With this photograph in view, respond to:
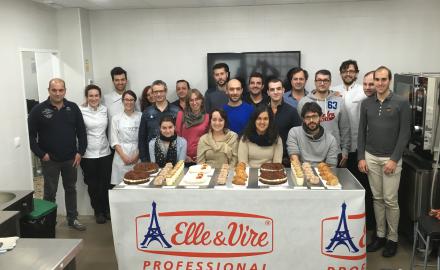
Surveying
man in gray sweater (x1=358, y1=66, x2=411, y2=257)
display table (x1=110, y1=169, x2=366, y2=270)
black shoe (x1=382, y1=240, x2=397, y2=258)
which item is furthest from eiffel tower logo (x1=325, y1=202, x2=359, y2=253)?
black shoe (x1=382, y1=240, x2=397, y2=258)

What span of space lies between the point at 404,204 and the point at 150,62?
350 cm

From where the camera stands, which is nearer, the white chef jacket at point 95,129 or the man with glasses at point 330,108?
the man with glasses at point 330,108

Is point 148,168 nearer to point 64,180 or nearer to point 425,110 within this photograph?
point 64,180

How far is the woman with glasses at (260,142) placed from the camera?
325 cm

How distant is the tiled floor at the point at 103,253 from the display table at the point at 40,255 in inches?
55.3

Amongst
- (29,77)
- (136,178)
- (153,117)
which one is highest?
(29,77)

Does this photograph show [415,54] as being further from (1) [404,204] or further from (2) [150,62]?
(2) [150,62]

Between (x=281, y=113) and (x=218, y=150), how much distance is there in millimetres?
716

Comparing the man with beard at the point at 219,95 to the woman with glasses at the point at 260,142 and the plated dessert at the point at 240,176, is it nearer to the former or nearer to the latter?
the woman with glasses at the point at 260,142

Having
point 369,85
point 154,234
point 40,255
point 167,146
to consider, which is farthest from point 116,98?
point 40,255

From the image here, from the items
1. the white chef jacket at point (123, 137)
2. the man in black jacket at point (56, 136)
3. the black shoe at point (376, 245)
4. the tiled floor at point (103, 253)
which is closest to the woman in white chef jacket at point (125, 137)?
the white chef jacket at point (123, 137)

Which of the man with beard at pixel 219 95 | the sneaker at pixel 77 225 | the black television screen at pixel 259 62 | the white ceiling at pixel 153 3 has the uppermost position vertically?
the white ceiling at pixel 153 3

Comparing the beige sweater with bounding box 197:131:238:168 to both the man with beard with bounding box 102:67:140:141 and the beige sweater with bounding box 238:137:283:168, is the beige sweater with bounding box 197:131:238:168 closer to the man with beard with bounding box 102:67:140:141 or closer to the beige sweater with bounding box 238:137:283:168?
the beige sweater with bounding box 238:137:283:168

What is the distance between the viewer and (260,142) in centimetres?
327
